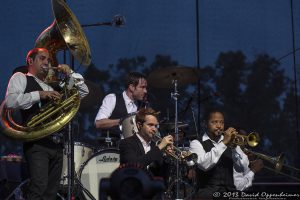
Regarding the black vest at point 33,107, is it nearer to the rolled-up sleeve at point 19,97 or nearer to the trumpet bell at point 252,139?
the rolled-up sleeve at point 19,97

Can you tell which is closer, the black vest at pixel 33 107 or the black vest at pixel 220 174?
the black vest at pixel 33 107

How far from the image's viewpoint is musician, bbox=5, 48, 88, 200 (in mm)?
4836

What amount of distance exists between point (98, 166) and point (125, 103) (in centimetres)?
85

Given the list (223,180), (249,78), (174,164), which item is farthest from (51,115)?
(249,78)

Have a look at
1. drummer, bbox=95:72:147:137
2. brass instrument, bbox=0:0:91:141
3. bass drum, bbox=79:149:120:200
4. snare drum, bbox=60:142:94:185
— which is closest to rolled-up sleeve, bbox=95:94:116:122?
drummer, bbox=95:72:147:137

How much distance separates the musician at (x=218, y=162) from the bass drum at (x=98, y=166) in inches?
40.0

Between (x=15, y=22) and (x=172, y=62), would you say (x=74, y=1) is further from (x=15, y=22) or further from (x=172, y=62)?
(x=172, y=62)

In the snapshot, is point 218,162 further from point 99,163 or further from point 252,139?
point 99,163

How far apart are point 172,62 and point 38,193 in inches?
146

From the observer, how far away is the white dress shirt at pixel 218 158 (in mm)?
5273

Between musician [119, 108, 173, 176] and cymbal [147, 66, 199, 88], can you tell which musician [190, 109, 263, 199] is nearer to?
musician [119, 108, 173, 176]

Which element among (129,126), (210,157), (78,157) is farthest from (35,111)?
(210,157)

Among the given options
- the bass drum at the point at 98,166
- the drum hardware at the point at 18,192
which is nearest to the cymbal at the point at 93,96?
the bass drum at the point at 98,166

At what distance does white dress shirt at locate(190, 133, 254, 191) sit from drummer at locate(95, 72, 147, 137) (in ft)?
4.07
